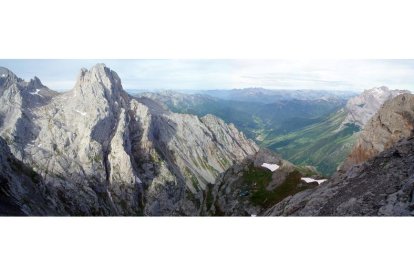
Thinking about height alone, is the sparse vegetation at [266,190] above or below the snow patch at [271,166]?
below

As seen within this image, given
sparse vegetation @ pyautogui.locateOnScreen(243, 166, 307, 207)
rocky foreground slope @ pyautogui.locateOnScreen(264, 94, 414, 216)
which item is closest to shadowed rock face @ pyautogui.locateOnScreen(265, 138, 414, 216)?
rocky foreground slope @ pyautogui.locateOnScreen(264, 94, 414, 216)

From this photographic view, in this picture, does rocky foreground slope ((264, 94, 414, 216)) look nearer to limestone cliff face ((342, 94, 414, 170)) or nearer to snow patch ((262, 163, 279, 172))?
limestone cliff face ((342, 94, 414, 170))

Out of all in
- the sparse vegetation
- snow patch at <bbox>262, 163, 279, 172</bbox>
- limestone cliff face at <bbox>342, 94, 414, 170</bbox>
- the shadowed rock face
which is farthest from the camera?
snow patch at <bbox>262, 163, 279, 172</bbox>

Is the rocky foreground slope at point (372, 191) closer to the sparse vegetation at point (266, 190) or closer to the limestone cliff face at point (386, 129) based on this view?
the limestone cliff face at point (386, 129)

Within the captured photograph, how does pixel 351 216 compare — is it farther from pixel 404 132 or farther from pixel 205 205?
pixel 205 205

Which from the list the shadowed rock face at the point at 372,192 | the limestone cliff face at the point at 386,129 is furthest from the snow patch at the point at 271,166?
the shadowed rock face at the point at 372,192

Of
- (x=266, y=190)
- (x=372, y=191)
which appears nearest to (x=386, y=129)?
(x=266, y=190)

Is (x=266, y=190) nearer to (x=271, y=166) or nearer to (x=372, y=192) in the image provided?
(x=271, y=166)

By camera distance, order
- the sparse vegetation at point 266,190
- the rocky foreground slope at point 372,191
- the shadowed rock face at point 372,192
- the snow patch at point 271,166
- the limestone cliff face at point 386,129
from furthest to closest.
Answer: the snow patch at point 271,166 → the sparse vegetation at point 266,190 → the limestone cliff face at point 386,129 → the rocky foreground slope at point 372,191 → the shadowed rock face at point 372,192

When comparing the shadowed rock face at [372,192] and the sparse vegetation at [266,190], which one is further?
the sparse vegetation at [266,190]
